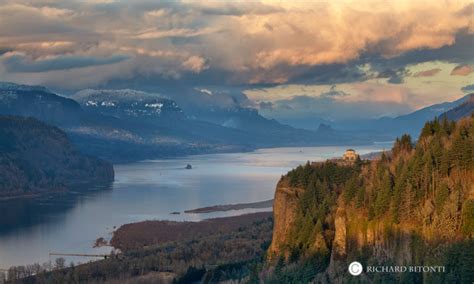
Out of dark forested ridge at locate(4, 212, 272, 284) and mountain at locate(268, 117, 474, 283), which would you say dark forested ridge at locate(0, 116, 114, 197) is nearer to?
dark forested ridge at locate(4, 212, 272, 284)

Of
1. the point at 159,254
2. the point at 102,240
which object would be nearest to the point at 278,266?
the point at 159,254

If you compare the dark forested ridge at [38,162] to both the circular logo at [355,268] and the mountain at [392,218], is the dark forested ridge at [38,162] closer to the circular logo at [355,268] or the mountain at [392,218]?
the mountain at [392,218]

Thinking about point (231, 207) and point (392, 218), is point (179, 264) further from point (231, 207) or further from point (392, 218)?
point (231, 207)

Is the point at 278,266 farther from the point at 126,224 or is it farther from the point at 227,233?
the point at 126,224

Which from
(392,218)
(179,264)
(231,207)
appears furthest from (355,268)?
(231,207)

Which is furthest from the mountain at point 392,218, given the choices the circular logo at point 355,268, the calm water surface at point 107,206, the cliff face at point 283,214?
the calm water surface at point 107,206
